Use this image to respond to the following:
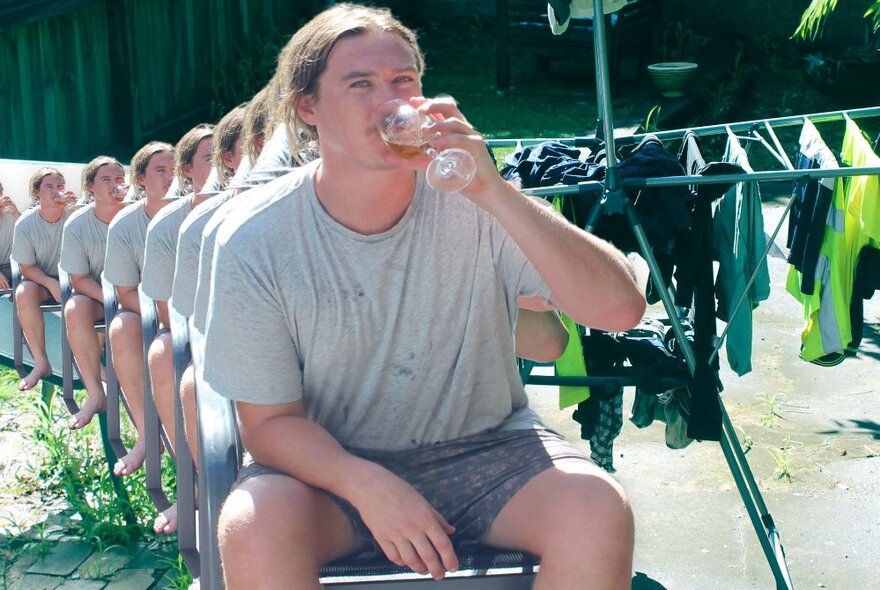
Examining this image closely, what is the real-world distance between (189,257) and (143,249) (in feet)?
4.01

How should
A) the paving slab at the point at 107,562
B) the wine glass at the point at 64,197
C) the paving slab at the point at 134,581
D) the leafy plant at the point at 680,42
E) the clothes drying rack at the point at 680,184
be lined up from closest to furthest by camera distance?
the clothes drying rack at the point at 680,184
the paving slab at the point at 134,581
the paving slab at the point at 107,562
the wine glass at the point at 64,197
the leafy plant at the point at 680,42

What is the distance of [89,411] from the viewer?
486cm

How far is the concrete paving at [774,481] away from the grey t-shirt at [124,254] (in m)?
1.87

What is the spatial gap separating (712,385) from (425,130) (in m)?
1.87

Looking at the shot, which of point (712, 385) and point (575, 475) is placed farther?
point (712, 385)

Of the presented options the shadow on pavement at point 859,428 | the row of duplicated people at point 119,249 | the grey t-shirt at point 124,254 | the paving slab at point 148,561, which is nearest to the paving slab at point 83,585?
the paving slab at point 148,561

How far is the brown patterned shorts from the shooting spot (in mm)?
2297

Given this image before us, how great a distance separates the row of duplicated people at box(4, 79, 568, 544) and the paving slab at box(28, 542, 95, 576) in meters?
0.31

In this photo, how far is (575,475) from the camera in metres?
2.22

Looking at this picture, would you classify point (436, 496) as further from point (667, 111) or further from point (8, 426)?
point (667, 111)

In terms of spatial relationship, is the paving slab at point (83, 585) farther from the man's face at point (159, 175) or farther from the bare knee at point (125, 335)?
the man's face at point (159, 175)

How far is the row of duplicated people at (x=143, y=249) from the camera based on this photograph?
3166mm

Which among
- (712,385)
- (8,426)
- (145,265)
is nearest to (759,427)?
(712,385)

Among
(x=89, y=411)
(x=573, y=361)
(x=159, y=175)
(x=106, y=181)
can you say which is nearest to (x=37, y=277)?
(x=106, y=181)
